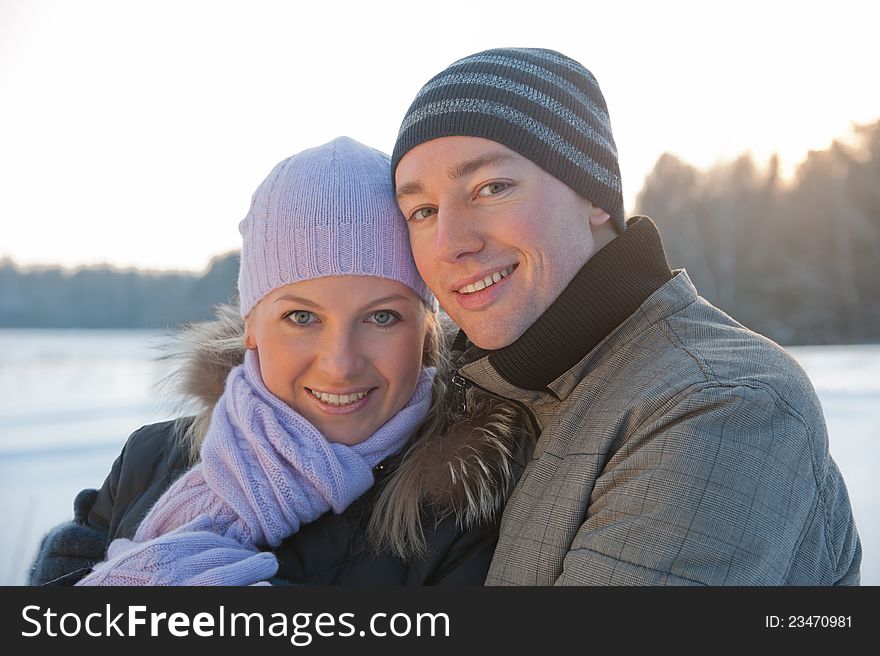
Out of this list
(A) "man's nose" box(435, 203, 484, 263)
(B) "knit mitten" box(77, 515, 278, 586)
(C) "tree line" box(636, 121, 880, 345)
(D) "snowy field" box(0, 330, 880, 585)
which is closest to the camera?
(B) "knit mitten" box(77, 515, 278, 586)

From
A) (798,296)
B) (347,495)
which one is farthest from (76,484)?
(798,296)

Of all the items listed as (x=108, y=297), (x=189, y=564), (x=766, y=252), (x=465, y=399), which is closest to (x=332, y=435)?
→ (x=465, y=399)

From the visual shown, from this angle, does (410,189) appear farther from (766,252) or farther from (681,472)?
(766,252)

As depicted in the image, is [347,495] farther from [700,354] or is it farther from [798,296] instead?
[798,296]

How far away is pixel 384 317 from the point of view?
2098 millimetres

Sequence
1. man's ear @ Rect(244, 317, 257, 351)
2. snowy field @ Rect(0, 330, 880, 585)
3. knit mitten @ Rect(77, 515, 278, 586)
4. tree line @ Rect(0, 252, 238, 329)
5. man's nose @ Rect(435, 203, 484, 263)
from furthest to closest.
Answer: tree line @ Rect(0, 252, 238, 329) → snowy field @ Rect(0, 330, 880, 585) → man's ear @ Rect(244, 317, 257, 351) → man's nose @ Rect(435, 203, 484, 263) → knit mitten @ Rect(77, 515, 278, 586)

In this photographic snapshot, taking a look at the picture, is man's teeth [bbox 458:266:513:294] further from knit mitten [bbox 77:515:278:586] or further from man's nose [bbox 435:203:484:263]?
knit mitten [bbox 77:515:278:586]

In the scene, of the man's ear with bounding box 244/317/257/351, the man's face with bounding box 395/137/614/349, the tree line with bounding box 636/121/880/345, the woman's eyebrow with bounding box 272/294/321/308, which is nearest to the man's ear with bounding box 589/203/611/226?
the man's face with bounding box 395/137/614/349

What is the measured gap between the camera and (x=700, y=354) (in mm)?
1610

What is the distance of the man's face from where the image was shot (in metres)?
1.89

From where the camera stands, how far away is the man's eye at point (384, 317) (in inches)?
82.0

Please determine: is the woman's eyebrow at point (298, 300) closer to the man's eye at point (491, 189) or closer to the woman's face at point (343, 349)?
the woman's face at point (343, 349)

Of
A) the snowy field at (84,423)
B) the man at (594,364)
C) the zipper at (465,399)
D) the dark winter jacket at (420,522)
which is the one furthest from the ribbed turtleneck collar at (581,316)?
the snowy field at (84,423)

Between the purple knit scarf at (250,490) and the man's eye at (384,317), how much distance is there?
0.23 m
